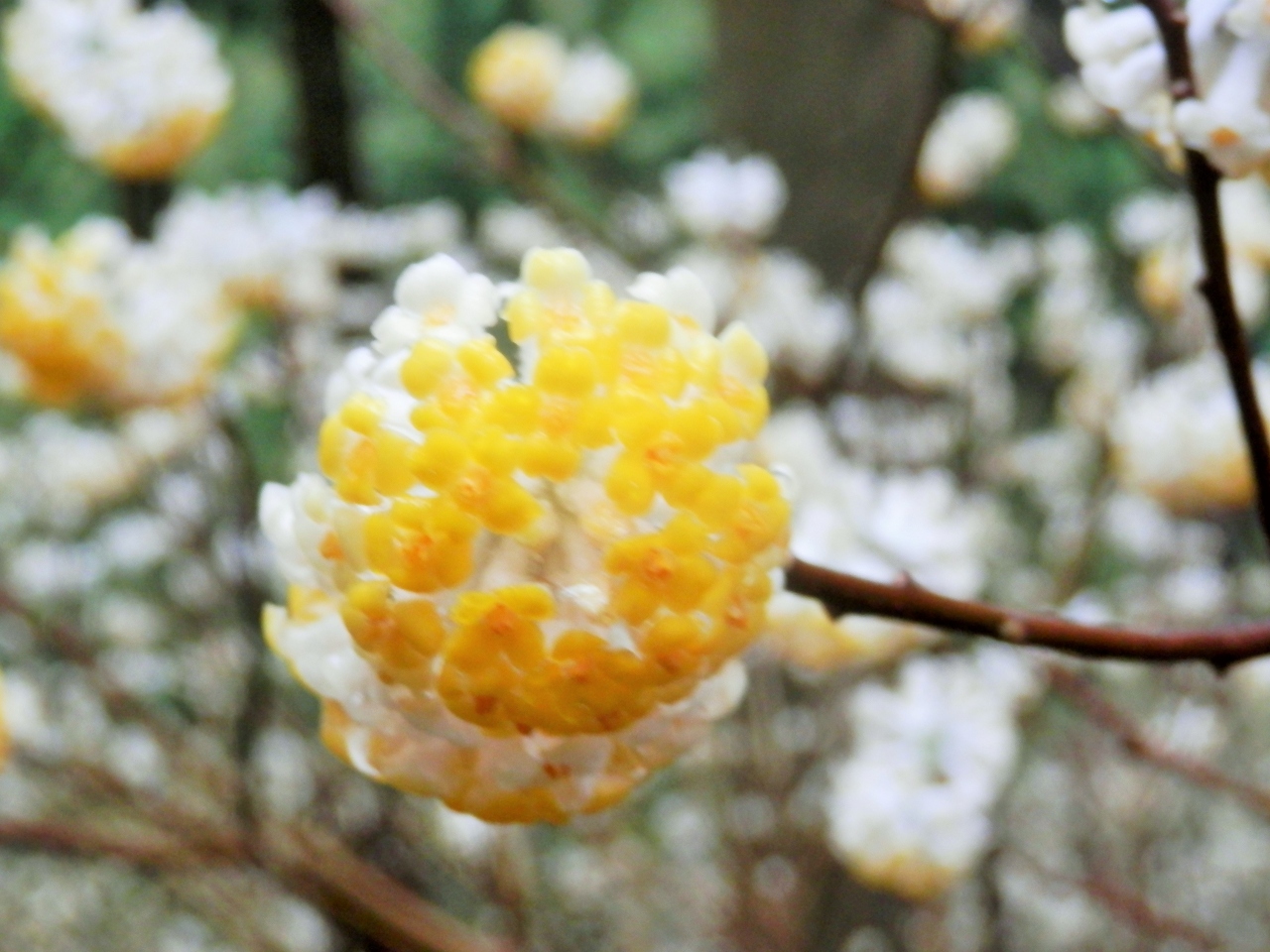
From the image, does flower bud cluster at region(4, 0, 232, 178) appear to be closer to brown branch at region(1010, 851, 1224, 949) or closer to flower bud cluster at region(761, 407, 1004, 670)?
flower bud cluster at region(761, 407, 1004, 670)

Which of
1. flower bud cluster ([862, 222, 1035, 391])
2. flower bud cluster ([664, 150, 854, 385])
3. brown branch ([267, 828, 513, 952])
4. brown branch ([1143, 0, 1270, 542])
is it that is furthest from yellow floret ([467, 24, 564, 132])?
brown branch ([1143, 0, 1270, 542])

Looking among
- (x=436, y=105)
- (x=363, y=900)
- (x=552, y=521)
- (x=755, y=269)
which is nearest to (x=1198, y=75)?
(x=552, y=521)

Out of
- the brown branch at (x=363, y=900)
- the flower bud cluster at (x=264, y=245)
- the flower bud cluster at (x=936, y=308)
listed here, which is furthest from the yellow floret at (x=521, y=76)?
the brown branch at (x=363, y=900)

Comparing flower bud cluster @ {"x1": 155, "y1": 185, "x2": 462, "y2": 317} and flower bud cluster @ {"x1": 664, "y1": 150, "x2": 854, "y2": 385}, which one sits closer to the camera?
flower bud cluster @ {"x1": 155, "y1": 185, "x2": 462, "y2": 317}

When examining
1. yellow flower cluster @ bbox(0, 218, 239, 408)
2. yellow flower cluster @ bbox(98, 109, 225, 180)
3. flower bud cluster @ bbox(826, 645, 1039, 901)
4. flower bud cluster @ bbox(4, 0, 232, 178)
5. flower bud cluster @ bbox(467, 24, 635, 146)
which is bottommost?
flower bud cluster @ bbox(826, 645, 1039, 901)

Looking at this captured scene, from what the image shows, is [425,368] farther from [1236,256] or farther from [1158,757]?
[1236,256]

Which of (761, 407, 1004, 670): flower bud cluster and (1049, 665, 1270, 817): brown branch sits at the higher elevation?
(1049, 665, 1270, 817): brown branch
